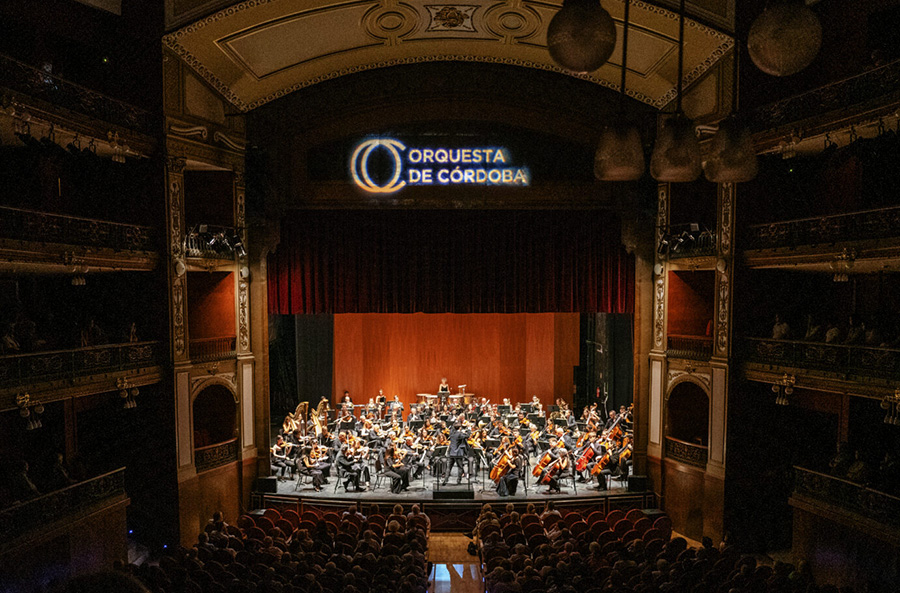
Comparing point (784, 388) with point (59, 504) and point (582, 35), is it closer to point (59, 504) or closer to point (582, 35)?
point (582, 35)

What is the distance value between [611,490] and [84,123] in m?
14.2

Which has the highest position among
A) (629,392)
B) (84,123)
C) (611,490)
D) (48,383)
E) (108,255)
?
(84,123)

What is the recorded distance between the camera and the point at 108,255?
12.7 metres

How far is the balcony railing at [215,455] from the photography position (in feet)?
48.2

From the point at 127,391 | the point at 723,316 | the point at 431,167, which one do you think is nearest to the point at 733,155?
the point at 723,316

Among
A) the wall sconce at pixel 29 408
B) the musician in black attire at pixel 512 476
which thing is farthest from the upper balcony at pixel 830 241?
the wall sconce at pixel 29 408

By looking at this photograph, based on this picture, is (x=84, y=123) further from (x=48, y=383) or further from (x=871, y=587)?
(x=871, y=587)

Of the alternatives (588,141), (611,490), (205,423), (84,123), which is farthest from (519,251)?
(84,123)

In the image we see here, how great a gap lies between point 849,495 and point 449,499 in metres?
8.14

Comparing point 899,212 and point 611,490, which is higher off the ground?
point 899,212

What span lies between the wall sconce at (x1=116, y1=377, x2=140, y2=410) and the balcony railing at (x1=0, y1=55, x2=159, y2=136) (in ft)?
17.0

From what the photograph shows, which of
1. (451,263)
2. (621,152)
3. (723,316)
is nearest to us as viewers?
(621,152)

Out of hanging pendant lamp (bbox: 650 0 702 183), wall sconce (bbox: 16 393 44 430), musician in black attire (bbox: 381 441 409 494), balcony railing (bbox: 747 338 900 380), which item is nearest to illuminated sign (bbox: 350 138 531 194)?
musician in black attire (bbox: 381 441 409 494)

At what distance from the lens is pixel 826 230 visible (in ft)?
40.1
